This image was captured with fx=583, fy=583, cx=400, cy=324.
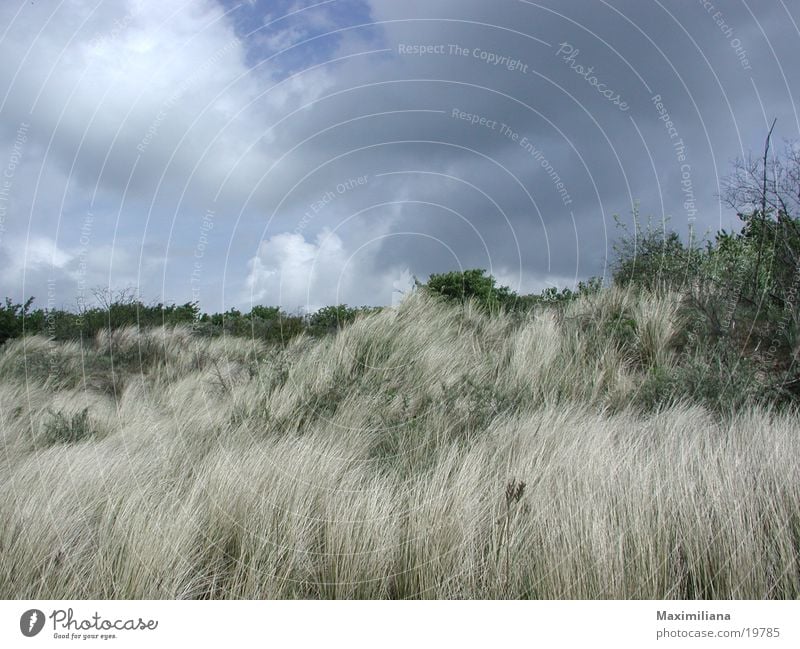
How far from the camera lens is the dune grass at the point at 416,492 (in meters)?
2.90

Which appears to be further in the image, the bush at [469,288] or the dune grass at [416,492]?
the bush at [469,288]

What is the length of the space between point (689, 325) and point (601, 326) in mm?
962

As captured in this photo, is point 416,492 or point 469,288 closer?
point 416,492

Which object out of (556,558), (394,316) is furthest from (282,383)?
(556,558)

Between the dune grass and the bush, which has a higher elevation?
the bush

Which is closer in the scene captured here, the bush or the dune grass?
the dune grass

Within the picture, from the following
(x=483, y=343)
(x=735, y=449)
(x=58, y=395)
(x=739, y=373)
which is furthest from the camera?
(x=483, y=343)

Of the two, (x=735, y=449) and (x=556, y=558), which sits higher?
(x=735, y=449)

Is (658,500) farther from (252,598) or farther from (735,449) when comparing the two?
(252,598)

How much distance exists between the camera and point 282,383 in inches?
259

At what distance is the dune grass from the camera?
2.90m

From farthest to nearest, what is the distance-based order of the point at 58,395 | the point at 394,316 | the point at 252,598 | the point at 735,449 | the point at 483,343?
the point at 394,316 → the point at 483,343 → the point at 58,395 → the point at 735,449 → the point at 252,598

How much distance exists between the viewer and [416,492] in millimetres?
3486

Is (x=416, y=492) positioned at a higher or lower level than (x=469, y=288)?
lower
